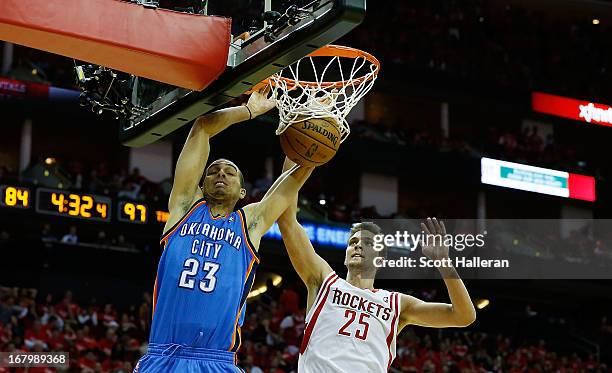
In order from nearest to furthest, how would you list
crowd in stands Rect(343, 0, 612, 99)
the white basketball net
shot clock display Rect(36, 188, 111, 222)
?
the white basketball net < shot clock display Rect(36, 188, 111, 222) < crowd in stands Rect(343, 0, 612, 99)

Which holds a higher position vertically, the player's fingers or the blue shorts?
the player's fingers

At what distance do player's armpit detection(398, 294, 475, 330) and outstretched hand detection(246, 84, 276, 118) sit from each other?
4.59 ft

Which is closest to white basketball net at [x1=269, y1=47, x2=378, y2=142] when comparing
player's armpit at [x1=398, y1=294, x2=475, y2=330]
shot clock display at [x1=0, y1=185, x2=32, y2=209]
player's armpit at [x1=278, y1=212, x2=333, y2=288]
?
player's armpit at [x1=278, y1=212, x2=333, y2=288]

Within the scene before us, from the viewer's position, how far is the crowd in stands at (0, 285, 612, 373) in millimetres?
13062

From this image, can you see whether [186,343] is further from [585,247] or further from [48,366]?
[585,247]

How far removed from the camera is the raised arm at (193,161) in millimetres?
→ 5270

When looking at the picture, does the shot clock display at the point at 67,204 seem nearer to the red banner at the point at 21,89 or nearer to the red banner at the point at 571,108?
the red banner at the point at 21,89

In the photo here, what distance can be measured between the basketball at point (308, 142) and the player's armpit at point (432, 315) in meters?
1.08

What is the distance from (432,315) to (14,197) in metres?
11.5

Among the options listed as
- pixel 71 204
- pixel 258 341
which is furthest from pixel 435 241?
pixel 71 204

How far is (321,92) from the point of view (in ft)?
20.1

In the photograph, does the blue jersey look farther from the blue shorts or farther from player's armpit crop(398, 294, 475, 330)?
player's armpit crop(398, 294, 475, 330)

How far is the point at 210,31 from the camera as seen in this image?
5133 millimetres

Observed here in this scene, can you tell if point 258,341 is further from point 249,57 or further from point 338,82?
point 249,57
